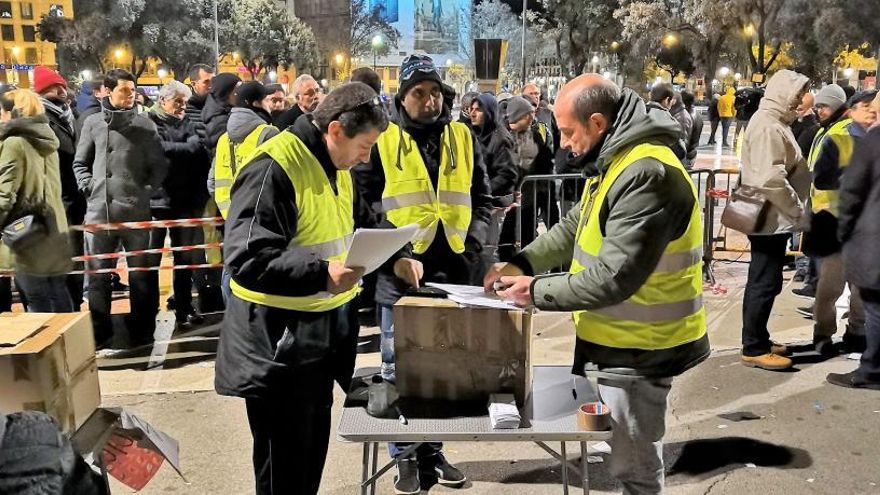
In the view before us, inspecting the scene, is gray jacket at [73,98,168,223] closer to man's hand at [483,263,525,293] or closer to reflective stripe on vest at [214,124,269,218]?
reflective stripe on vest at [214,124,269,218]

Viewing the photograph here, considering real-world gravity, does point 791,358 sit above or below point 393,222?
below

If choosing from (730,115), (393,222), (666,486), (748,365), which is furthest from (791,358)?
(730,115)

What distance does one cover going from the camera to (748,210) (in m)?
5.83

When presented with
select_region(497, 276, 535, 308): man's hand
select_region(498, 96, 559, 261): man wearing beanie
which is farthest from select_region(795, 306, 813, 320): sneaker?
select_region(497, 276, 535, 308): man's hand

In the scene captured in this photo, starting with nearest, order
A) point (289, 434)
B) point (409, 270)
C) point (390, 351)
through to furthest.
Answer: point (289, 434) → point (409, 270) → point (390, 351)

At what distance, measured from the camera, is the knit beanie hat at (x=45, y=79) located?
7.27 metres

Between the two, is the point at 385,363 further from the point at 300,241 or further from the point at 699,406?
the point at 699,406

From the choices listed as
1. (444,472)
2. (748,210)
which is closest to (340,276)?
(444,472)

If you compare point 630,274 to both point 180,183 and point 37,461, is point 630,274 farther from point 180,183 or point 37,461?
point 180,183

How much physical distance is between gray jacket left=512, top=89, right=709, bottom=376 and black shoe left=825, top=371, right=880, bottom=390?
11.2 feet

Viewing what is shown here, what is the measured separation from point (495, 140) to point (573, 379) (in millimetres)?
4825

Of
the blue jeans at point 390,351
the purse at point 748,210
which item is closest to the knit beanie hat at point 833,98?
the purse at point 748,210

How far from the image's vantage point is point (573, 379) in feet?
10.9

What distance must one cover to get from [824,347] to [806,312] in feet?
3.86
